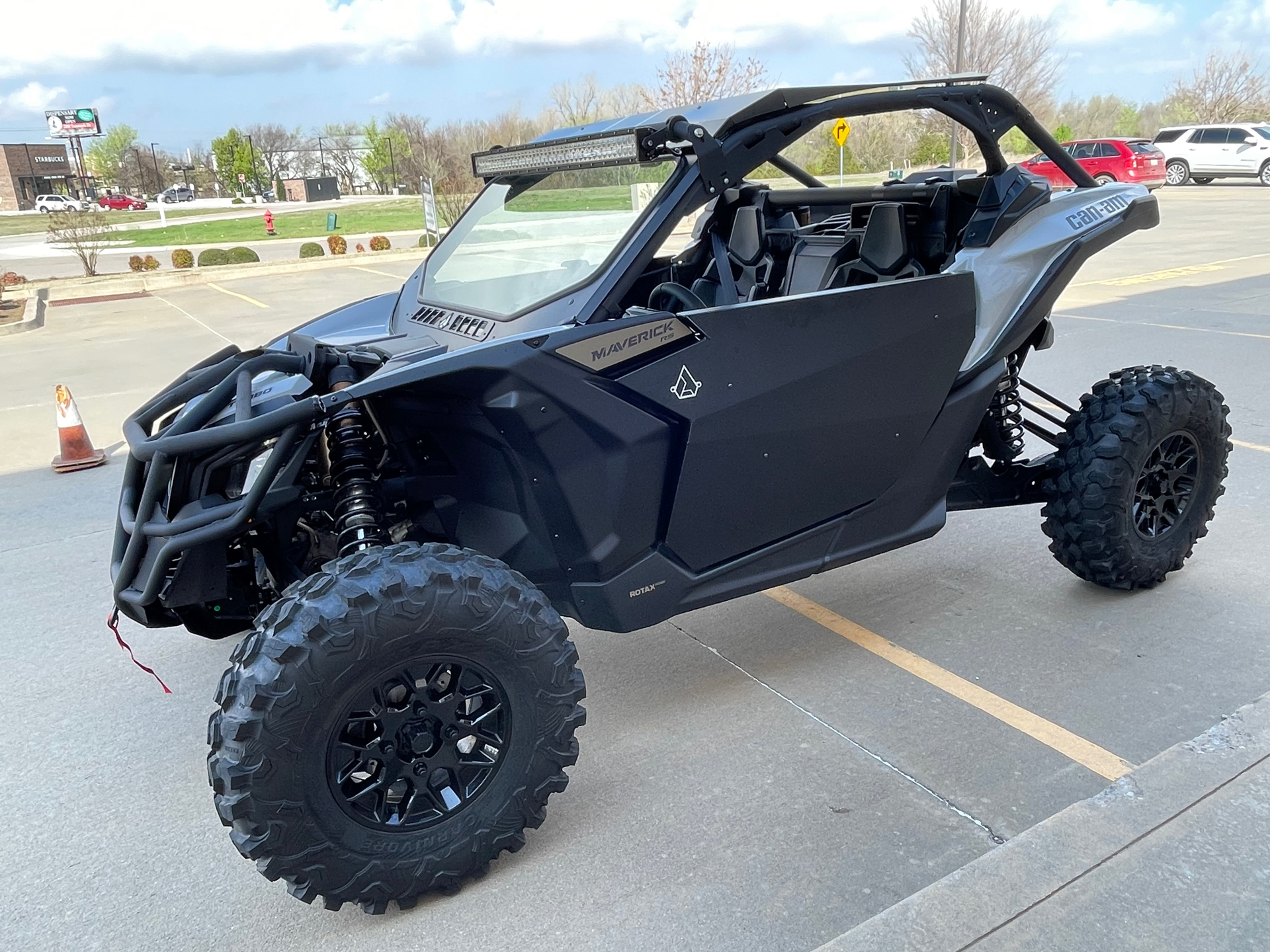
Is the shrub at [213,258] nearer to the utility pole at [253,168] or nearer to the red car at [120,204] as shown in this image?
the red car at [120,204]

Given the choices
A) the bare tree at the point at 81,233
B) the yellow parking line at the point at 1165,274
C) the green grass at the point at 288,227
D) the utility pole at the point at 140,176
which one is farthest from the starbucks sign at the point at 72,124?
the yellow parking line at the point at 1165,274

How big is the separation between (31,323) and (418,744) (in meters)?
14.5

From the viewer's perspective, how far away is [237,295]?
16.7 metres

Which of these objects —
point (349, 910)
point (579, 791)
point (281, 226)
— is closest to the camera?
point (349, 910)

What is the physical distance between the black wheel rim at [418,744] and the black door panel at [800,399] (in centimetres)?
78

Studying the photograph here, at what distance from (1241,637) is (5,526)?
608cm

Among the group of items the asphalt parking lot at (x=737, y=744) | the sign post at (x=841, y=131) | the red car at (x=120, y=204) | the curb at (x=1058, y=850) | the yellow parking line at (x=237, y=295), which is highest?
the sign post at (x=841, y=131)

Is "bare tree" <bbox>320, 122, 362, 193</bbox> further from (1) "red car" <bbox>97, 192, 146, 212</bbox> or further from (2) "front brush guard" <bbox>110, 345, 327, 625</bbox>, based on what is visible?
(2) "front brush guard" <bbox>110, 345, 327, 625</bbox>

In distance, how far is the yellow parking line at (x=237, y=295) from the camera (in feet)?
50.0

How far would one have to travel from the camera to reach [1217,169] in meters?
29.7

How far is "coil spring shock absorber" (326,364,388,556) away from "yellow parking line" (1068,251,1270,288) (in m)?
11.8

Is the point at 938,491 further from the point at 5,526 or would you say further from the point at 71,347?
the point at 71,347

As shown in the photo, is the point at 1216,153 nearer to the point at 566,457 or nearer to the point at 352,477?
the point at 566,457

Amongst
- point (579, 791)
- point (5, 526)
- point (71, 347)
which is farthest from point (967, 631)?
point (71, 347)
